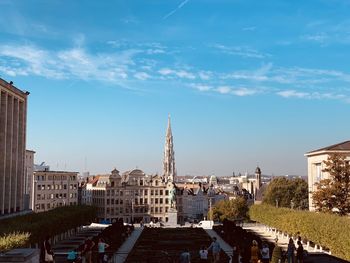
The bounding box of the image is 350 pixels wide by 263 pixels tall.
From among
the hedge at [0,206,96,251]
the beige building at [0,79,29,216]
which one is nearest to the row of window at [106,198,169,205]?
the beige building at [0,79,29,216]

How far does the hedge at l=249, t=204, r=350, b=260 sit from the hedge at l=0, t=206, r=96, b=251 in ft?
81.2

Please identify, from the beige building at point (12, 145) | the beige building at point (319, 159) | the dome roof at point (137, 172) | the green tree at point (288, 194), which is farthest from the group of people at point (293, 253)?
the dome roof at point (137, 172)

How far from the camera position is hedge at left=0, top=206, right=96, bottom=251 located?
33.7 meters

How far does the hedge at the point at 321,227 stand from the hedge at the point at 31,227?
24748 millimetres

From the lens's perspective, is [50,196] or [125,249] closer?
[125,249]

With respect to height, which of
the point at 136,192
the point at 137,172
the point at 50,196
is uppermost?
the point at 137,172

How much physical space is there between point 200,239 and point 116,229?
10504 millimetres

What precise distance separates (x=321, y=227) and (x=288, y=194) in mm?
87814

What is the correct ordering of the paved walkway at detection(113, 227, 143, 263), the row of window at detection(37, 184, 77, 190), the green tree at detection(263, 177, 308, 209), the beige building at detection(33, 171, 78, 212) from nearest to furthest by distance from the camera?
the paved walkway at detection(113, 227, 143, 263), the green tree at detection(263, 177, 308, 209), the beige building at detection(33, 171, 78, 212), the row of window at detection(37, 184, 77, 190)

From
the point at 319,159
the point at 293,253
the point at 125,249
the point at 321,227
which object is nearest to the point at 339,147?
the point at 319,159

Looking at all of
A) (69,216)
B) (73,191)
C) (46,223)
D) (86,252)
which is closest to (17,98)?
(69,216)

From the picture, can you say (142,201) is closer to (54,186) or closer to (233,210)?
(54,186)

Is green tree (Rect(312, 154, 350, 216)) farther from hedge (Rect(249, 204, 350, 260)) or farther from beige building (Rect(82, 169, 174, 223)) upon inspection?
beige building (Rect(82, 169, 174, 223))

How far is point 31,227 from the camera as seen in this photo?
46.5 m
